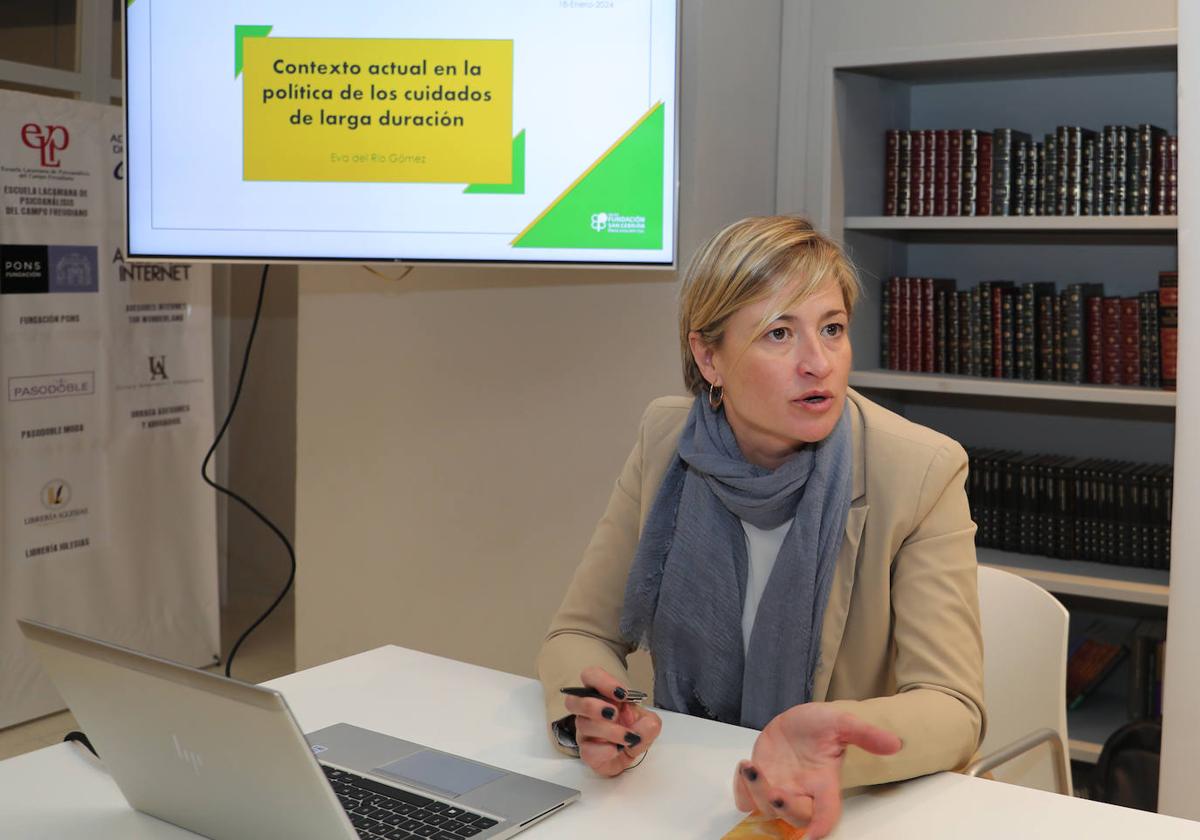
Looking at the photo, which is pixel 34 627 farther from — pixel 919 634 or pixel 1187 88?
pixel 1187 88

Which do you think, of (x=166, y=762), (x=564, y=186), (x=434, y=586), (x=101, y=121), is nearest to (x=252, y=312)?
(x=101, y=121)

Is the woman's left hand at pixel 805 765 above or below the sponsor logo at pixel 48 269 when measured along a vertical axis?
below

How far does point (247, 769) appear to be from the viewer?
39.6 inches

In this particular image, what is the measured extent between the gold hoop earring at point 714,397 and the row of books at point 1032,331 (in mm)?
1567

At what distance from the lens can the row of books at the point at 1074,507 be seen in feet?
9.65

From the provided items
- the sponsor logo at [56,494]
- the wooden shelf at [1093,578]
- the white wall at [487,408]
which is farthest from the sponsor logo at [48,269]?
the wooden shelf at [1093,578]

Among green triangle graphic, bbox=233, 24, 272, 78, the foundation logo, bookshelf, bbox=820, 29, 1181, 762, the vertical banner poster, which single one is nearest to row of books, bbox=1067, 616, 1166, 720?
bookshelf, bbox=820, 29, 1181, 762

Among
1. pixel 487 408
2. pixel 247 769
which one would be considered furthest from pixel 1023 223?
pixel 247 769

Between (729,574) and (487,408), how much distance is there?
1.62 meters

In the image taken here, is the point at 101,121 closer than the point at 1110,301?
No

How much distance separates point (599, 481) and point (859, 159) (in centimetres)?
109

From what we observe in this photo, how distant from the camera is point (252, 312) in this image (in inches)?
197

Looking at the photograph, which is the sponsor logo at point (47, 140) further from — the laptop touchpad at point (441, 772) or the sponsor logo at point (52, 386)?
the laptop touchpad at point (441, 772)

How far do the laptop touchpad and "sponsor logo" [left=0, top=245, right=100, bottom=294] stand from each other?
9.33ft
